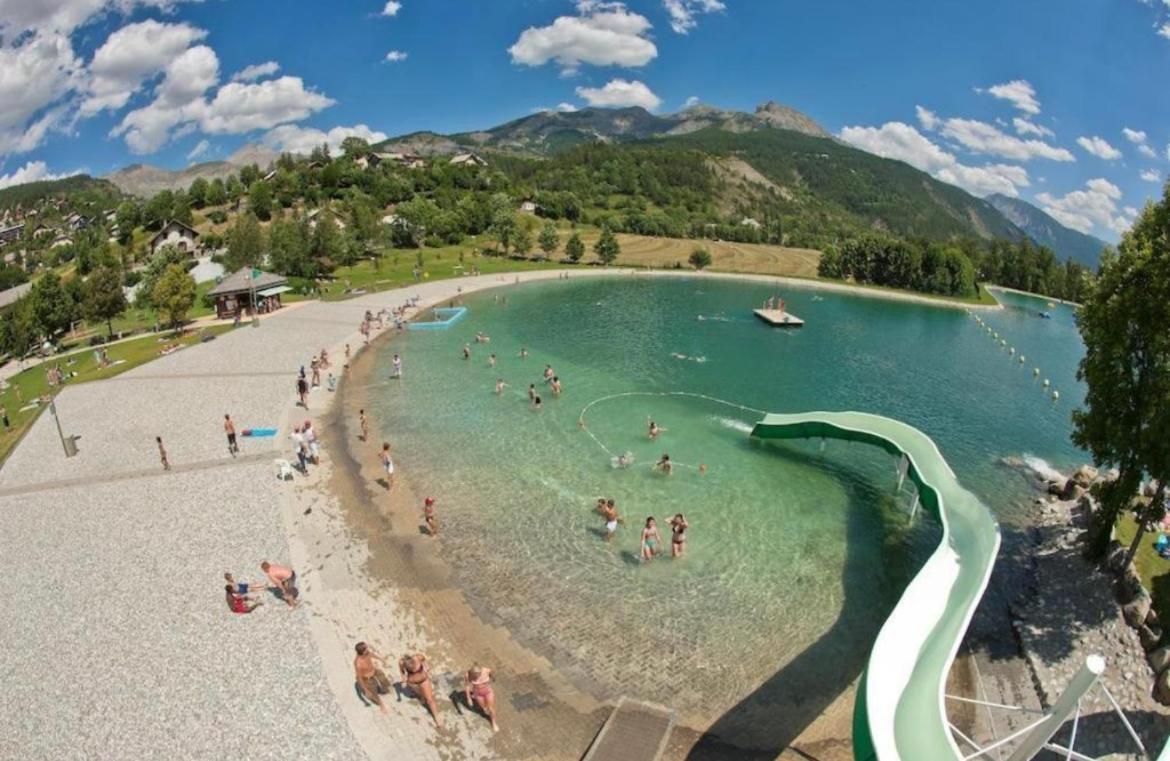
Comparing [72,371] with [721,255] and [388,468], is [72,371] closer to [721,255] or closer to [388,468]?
[388,468]

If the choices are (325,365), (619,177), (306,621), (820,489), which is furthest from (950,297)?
(619,177)

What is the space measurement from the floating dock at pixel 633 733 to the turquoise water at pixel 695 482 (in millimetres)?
595

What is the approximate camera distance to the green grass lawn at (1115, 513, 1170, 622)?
16094mm

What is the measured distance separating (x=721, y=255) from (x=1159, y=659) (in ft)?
352

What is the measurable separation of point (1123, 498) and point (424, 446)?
2462 cm

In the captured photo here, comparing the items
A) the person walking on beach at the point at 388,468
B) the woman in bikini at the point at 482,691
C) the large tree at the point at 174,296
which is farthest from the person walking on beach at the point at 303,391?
the large tree at the point at 174,296

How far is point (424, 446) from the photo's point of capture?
1069 inches

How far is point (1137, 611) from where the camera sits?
627 inches

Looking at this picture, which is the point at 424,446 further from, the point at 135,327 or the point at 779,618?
the point at 135,327

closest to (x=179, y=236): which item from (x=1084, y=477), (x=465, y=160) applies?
(x=465, y=160)

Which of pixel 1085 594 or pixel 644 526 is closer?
pixel 1085 594

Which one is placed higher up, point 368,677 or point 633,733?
point 368,677

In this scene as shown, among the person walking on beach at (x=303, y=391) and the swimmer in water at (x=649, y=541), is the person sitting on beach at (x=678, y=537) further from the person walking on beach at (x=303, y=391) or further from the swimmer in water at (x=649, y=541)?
the person walking on beach at (x=303, y=391)

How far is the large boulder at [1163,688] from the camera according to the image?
1347 centimetres
